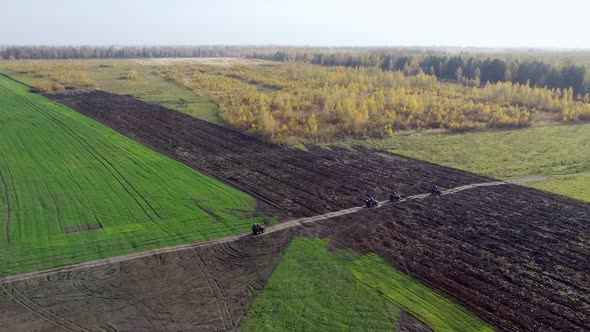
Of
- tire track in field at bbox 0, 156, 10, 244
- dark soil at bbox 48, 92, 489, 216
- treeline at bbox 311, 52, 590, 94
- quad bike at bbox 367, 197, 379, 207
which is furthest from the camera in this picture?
treeline at bbox 311, 52, 590, 94

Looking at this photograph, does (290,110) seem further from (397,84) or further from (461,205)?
(397,84)

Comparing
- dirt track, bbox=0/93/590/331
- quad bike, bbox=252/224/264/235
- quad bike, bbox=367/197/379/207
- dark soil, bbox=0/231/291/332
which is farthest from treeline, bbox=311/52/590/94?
dark soil, bbox=0/231/291/332

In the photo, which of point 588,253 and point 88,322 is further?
point 588,253

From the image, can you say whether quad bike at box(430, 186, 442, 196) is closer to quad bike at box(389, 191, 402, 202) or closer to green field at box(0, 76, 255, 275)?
quad bike at box(389, 191, 402, 202)

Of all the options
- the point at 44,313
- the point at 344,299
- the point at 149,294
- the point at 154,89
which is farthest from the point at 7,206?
the point at 154,89

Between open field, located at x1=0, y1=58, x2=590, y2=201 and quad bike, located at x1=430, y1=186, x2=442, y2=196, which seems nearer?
quad bike, located at x1=430, y1=186, x2=442, y2=196

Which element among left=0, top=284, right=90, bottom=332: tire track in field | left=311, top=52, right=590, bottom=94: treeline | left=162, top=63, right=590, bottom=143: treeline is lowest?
left=0, top=284, right=90, bottom=332: tire track in field

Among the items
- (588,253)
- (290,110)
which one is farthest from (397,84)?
(588,253)
